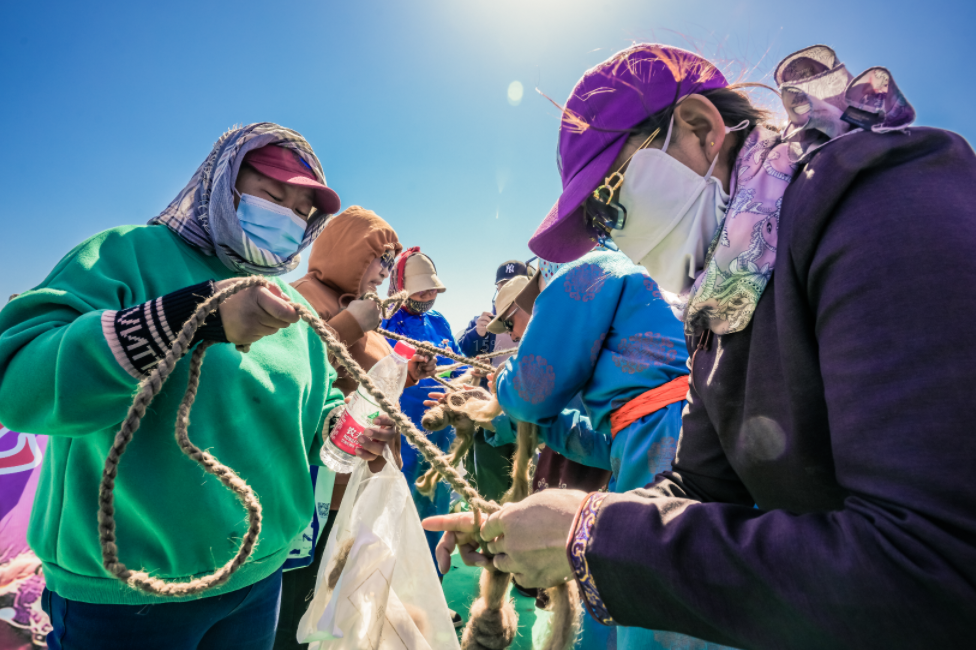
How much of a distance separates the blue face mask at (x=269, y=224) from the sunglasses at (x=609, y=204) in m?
1.30

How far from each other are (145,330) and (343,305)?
80.4 inches

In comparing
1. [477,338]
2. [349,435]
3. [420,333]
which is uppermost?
[349,435]

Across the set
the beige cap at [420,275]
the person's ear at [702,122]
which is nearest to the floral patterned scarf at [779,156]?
the person's ear at [702,122]

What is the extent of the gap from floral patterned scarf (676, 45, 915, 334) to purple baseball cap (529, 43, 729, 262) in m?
0.34

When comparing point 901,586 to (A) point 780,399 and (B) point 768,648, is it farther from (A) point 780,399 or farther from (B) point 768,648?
(A) point 780,399

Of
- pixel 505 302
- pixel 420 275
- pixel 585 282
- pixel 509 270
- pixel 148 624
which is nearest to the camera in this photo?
pixel 148 624

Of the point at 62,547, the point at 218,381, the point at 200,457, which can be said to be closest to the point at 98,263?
the point at 218,381

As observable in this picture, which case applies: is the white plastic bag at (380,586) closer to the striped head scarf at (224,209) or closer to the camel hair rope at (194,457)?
the camel hair rope at (194,457)

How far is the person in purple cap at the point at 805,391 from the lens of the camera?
1.86 ft

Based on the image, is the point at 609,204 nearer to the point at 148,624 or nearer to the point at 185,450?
the point at 185,450

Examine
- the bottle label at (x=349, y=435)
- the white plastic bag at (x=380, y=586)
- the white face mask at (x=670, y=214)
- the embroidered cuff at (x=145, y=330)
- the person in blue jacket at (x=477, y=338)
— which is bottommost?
the person in blue jacket at (x=477, y=338)

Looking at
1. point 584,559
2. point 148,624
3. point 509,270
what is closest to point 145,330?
point 148,624

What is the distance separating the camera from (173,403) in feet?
4.72

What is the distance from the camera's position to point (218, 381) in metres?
1.56
